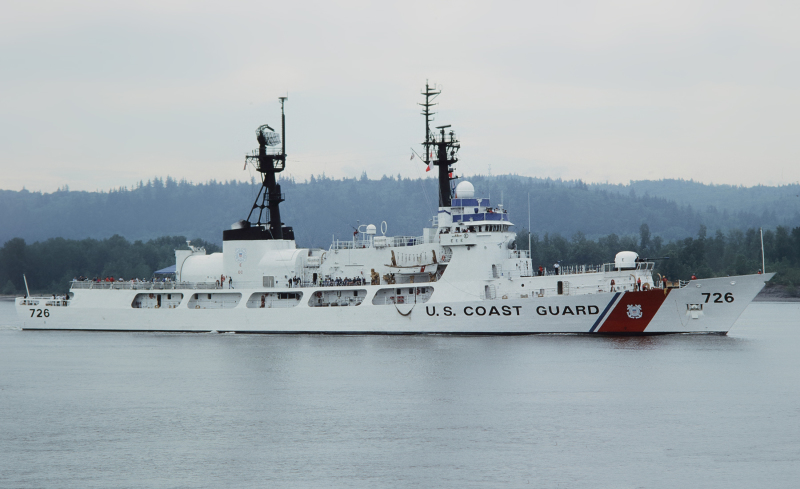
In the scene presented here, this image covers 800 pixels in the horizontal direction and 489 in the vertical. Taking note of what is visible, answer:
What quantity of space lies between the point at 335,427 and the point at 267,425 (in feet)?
6.11

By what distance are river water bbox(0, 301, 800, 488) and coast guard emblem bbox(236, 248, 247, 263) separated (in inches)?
303

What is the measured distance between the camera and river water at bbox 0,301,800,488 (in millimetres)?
17547

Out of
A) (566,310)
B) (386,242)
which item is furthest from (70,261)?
(566,310)

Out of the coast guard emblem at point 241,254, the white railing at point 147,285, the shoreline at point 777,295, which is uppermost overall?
the coast guard emblem at point 241,254

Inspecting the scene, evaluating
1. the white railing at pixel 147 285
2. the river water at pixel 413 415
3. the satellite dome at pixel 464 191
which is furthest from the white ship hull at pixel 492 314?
the satellite dome at pixel 464 191

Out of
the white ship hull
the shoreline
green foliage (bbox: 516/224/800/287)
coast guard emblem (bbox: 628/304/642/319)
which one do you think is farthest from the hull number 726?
the shoreline

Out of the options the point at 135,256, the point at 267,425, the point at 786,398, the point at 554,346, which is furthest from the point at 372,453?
the point at 135,256

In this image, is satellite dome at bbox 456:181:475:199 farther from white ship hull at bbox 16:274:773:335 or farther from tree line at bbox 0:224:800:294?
tree line at bbox 0:224:800:294

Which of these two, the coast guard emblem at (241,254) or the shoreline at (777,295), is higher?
the coast guard emblem at (241,254)

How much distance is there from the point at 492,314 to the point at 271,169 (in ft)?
51.1

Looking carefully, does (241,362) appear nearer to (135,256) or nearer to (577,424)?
(577,424)

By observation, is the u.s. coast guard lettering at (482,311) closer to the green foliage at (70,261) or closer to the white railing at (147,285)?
the white railing at (147,285)

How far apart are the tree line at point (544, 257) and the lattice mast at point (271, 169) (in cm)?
4641

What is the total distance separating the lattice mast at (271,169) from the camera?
45.0 m
